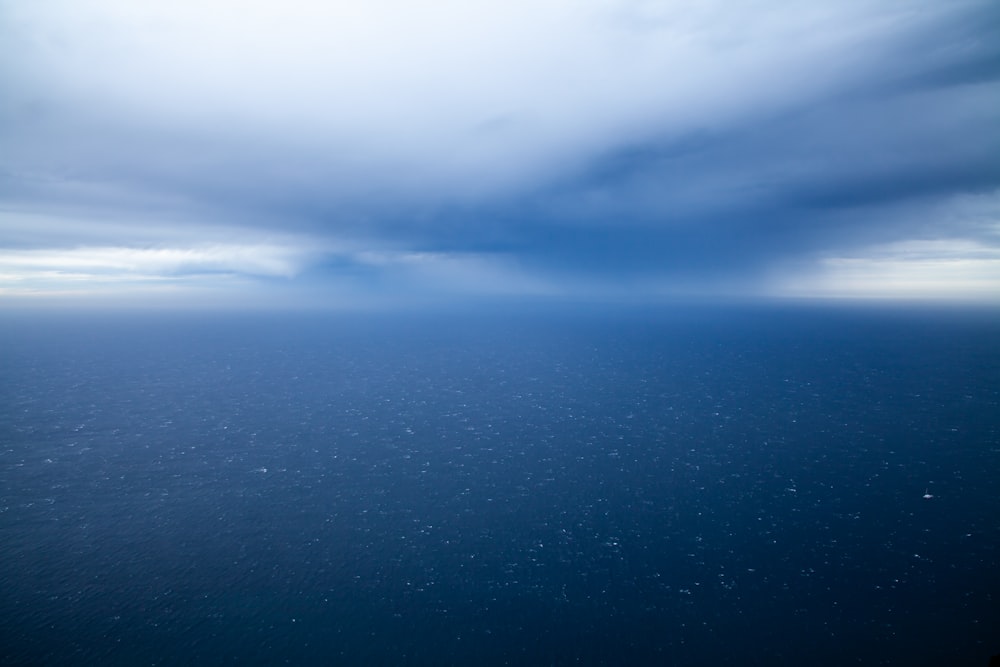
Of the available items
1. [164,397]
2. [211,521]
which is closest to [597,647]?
[211,521]

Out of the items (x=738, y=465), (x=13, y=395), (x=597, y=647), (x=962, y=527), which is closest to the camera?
(x=597, y=647)

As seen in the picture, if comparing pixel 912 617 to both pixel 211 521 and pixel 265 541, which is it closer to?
pixel 265 541

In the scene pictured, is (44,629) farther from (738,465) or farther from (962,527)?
(962,527)

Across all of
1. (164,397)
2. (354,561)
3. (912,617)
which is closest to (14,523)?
(354,561)

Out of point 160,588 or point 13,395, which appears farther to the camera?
point 13,395

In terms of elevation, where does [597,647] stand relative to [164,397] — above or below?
below

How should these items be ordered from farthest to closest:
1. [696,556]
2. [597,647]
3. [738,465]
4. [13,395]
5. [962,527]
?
[13,395] → [738,465] → [962,527] → [696,556] → [597,647]
